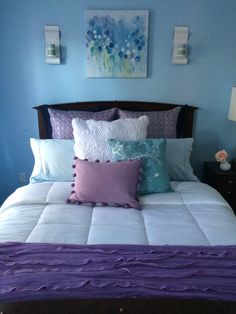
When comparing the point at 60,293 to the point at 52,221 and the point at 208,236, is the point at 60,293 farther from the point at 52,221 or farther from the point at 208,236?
the point at 208,236

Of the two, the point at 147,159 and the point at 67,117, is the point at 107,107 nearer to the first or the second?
the point at 67,117

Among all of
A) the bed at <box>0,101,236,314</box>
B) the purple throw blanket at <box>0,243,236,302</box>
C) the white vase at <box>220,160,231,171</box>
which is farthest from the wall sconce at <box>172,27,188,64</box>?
the purple throw blanket at <box>0,243,236,302</box>

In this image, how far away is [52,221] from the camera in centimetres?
171

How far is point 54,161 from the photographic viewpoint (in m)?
2.31

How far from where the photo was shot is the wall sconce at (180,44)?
2.65 meters

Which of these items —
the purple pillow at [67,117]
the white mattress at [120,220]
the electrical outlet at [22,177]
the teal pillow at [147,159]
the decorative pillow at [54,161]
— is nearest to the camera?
the white mattress at [120,220]

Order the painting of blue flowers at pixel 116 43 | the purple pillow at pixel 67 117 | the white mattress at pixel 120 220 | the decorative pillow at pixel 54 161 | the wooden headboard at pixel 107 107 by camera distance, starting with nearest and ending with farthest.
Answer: the white mattress at pixel 120 220, the decorative pillow at pixel 54 161, the purple pillow at pixel 67 117, the painting of blue flowers at pixel 116 43, the wooden headboard at pixel 107 107

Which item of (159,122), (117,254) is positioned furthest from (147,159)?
(117,254)

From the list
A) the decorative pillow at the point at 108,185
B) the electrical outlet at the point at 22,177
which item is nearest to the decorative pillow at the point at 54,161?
the decorative pillow at the point at 108,185

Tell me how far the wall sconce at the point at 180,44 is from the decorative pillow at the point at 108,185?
4.19 feet

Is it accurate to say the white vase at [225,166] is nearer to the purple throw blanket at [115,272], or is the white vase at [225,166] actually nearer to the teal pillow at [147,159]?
the teal pillow at [147,159]

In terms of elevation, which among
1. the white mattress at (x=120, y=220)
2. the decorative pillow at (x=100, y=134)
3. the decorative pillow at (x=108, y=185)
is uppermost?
the decorative pillow at (x=100, y=134)

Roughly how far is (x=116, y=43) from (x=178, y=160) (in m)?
1.19

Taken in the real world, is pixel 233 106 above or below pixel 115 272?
above
